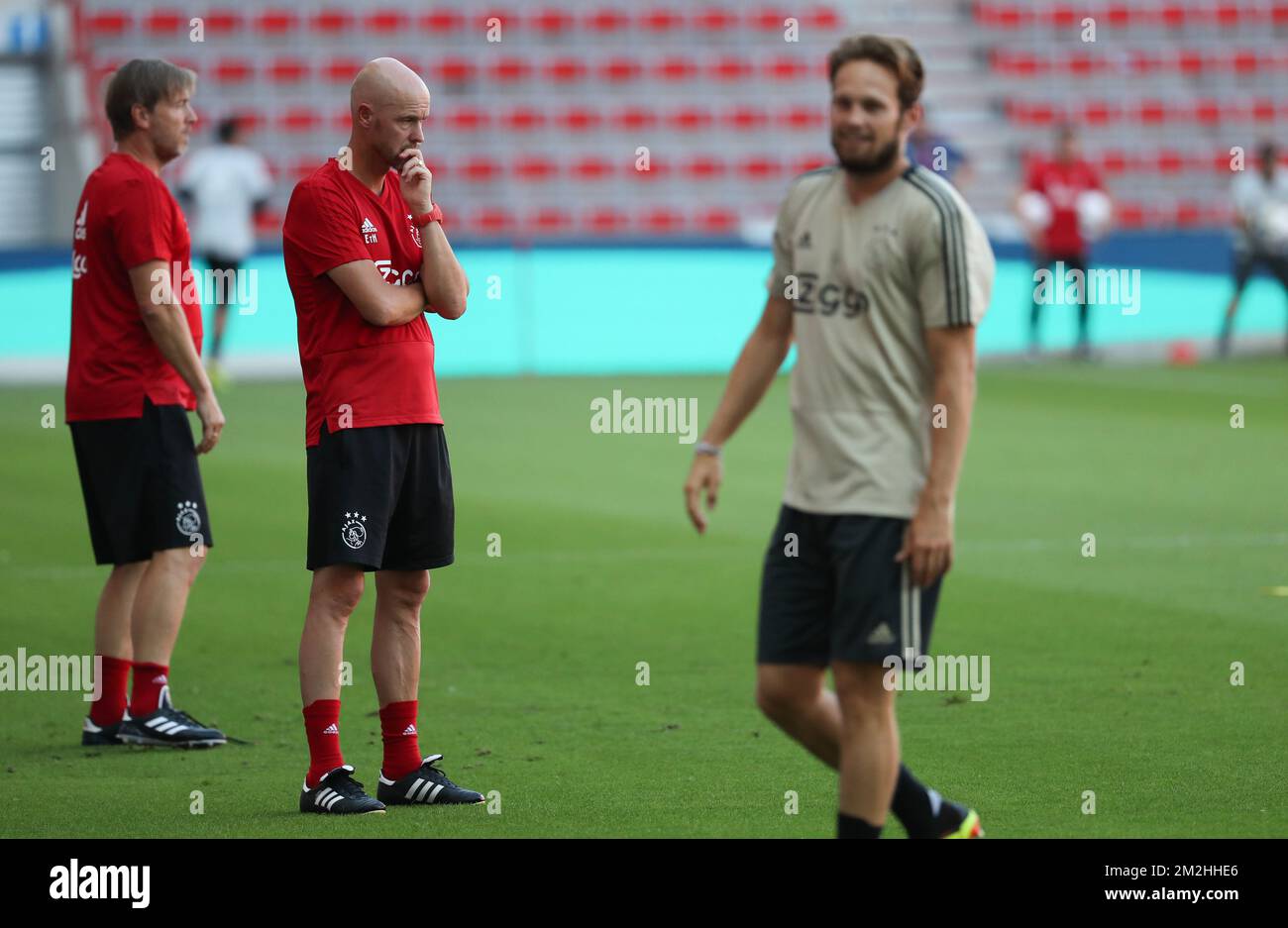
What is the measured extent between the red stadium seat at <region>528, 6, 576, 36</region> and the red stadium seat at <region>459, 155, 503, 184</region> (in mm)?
2586

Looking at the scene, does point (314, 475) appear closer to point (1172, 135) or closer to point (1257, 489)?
point (1257, 489)

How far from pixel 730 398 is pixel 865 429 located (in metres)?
0.45

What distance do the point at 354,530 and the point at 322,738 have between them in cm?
63

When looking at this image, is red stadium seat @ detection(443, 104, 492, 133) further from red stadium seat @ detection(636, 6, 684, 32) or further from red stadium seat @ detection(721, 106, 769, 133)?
red stadium seat @ detection(721, 106, 769, 133)

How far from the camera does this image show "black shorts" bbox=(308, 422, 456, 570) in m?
5.91

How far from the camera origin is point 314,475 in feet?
19.7

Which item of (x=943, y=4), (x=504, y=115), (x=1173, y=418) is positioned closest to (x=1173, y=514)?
(x=1173, y=418)

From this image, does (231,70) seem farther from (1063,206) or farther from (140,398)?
(140,398)

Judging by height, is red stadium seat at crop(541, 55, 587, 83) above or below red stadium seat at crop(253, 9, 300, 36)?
below

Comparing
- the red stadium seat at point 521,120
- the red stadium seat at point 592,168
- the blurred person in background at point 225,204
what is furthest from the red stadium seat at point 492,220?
the blurred person in background at point 225,204
